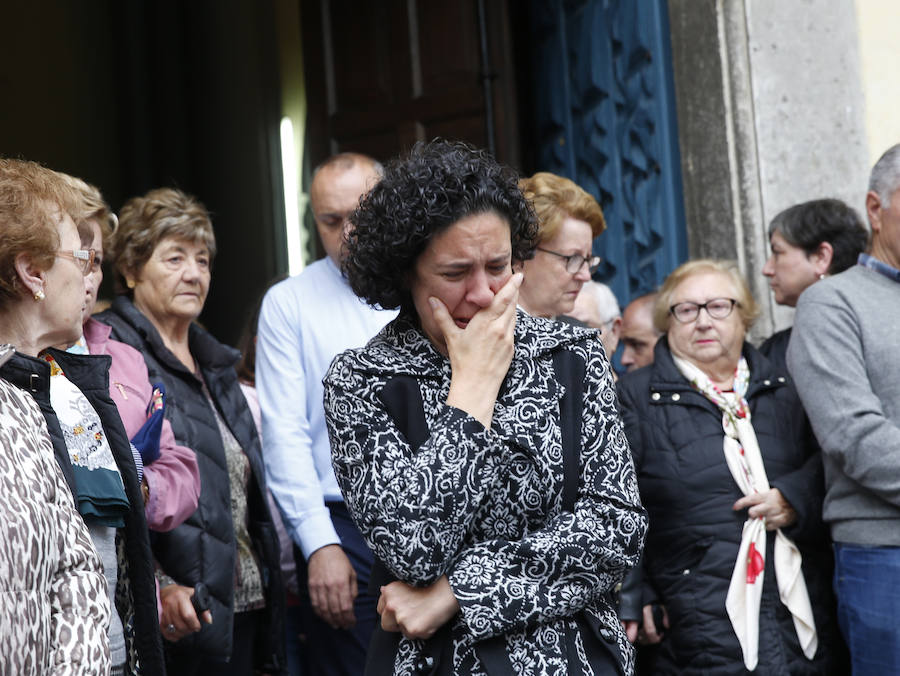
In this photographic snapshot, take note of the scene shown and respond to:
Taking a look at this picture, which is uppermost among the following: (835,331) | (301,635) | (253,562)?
(835,331)

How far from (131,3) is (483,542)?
7.86 m

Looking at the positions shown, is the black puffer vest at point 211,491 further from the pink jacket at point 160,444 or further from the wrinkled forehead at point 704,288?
the wrinkled forehead at point 704,288

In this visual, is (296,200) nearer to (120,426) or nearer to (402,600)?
(120,426)

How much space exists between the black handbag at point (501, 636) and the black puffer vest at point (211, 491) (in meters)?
1.18

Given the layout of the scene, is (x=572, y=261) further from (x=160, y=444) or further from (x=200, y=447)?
(x=160, y=444)

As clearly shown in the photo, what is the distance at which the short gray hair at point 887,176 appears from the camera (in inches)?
146

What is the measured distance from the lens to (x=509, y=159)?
5922 millimetres

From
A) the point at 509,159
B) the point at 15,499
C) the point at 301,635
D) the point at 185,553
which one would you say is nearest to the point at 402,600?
the point at 15,499

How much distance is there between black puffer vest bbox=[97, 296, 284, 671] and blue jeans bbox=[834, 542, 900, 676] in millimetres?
1730

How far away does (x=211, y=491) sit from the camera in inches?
140

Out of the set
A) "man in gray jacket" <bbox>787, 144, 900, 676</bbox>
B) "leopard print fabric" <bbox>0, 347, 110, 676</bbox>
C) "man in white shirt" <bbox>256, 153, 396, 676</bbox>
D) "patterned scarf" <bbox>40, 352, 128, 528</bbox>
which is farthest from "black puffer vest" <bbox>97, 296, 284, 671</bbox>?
"man in gray jacket" <bbox>787, 144, 900, 676</bbox>

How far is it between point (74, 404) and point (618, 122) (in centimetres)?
366

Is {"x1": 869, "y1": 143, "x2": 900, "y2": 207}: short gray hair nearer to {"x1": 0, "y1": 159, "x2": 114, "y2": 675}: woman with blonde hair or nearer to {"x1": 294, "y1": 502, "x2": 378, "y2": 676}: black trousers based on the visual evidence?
{"x1": 294, "y1": 502, "x2": 378, "y2": 676}: black trousers

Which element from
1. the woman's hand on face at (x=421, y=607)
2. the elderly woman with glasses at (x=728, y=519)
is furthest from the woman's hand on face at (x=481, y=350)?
the elderly woman with glasses at (x=728, y=519)
